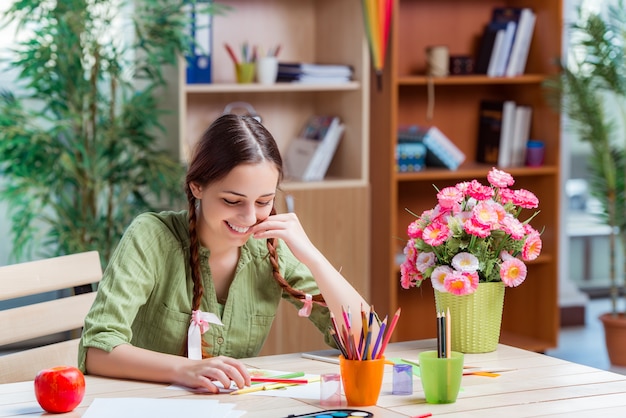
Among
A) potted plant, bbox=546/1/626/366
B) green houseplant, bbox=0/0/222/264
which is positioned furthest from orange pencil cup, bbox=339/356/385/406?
potted plant, bbox=546/1/626/366

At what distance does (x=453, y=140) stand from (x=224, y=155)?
8.46ft

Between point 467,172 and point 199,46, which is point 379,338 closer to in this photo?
point 199,46

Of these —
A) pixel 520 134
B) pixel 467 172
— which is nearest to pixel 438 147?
pixel 467 172

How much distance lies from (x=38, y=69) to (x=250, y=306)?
65.7 inches

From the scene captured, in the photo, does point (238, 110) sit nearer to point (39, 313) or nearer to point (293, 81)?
point (293, 81)

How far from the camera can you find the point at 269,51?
4.07 m

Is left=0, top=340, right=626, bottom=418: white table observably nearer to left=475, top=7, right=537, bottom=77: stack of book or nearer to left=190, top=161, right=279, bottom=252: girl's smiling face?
left=190, top=161, right=279, bottom=252: girl's smiling face

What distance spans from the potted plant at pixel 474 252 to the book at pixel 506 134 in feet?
7.39

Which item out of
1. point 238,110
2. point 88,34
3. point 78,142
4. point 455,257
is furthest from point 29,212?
point 455,257

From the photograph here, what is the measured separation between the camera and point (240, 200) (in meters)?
2.00

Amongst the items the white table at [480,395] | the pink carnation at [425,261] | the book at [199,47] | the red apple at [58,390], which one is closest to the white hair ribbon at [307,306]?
the white table at [480,395]

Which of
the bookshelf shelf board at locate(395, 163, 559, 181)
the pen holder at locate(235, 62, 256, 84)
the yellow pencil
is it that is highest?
the pen holder at locate(235, 62, 256, 84)

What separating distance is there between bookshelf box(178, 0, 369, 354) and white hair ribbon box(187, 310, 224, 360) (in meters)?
1.70

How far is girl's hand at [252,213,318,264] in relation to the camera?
6.69 ft
